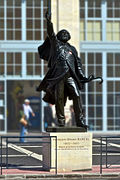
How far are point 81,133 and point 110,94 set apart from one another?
1897 centimetres

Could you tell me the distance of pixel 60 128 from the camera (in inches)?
555

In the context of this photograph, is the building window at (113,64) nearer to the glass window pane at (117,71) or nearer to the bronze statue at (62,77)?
the glass window pane at (117,71)

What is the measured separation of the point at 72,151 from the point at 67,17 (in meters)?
18.9

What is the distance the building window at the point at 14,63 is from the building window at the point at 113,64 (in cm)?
466

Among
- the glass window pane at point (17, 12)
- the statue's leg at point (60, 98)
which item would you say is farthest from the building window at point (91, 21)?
the statue's leg at point (60, 98)

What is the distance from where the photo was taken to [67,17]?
32.2 meters

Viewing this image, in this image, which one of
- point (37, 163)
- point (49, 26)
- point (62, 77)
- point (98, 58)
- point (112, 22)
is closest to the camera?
point (49, 26)

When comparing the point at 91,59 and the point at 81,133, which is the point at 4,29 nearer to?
the point at 91,59

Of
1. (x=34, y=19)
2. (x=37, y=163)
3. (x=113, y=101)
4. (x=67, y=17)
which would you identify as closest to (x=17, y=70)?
(x=34, y=19)

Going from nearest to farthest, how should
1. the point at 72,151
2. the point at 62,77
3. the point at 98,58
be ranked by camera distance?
the point at 72,151 → the point at 62,77 → the point at 98,58

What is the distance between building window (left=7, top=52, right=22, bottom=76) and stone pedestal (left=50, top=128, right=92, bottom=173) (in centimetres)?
1851

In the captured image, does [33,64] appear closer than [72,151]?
No

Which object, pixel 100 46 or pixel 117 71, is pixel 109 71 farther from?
pixel 100 46

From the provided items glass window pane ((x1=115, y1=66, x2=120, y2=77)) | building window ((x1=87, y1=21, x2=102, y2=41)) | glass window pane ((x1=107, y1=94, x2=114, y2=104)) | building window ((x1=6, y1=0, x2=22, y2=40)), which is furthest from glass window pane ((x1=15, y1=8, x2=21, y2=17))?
glass window pane ((x1=107, y1=94, x2=114, y2=104))
